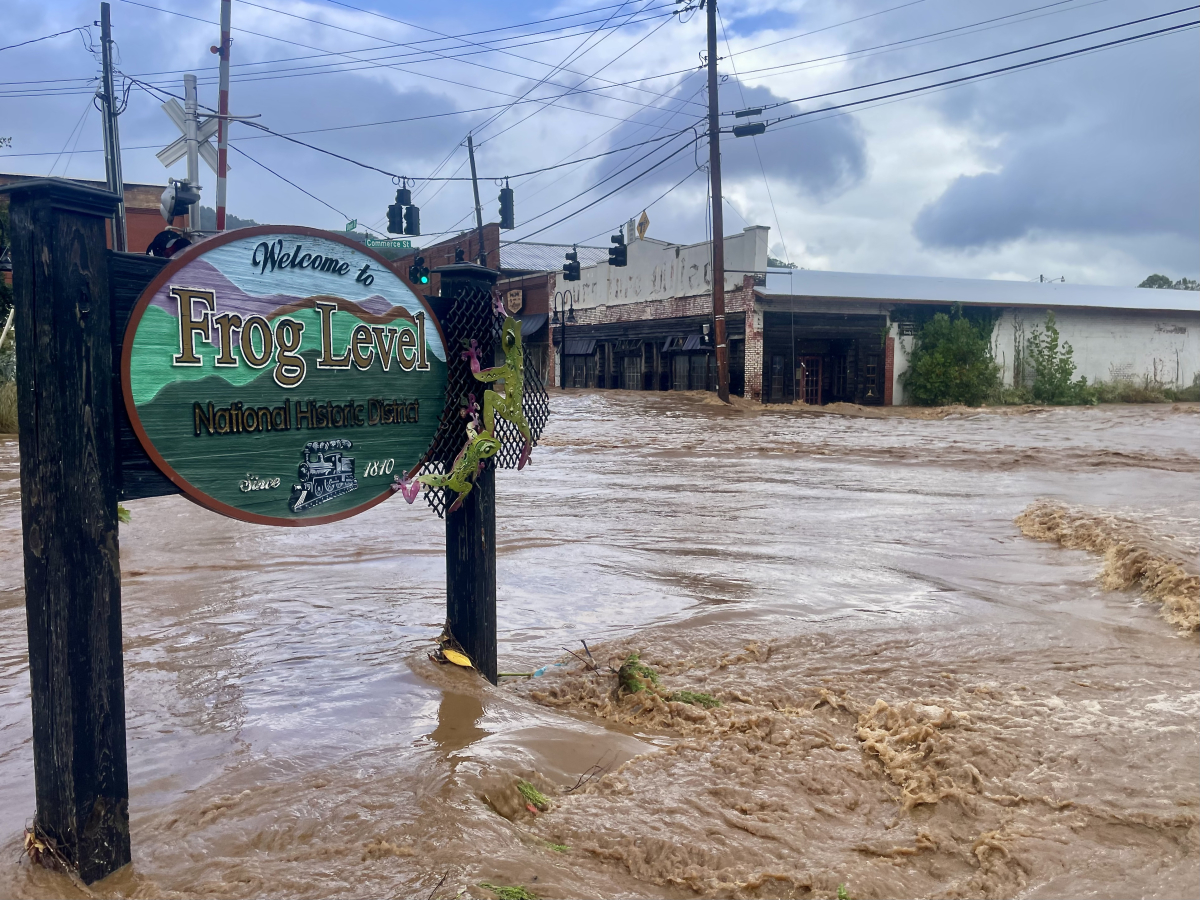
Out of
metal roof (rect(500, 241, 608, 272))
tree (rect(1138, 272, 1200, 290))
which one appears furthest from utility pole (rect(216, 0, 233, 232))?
tree (rect(1138, 272, 1200, 290))

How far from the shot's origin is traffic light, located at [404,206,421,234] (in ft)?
77.9

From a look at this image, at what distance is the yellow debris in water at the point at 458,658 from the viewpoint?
4078 millimetres

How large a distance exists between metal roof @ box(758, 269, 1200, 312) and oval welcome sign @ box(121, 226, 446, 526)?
25.0 metres

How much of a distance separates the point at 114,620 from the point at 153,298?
0.88m

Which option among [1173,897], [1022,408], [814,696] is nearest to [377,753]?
[814,696]

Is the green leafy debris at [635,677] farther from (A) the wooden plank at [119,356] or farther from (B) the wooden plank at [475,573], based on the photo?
(A) the wooden plank at [119,356]

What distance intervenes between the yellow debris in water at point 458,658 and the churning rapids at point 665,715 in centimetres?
9

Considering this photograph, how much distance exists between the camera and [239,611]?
18.9 ft

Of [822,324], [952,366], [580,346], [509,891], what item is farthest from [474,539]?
[580,346]

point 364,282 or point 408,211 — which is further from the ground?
point 408,211

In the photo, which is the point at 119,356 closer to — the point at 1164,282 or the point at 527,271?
the point at 527,271

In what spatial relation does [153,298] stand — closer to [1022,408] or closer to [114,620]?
[114,620]

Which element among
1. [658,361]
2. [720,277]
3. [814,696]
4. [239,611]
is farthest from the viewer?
[658,361]

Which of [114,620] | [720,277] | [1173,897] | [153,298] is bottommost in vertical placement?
[1173,897]
